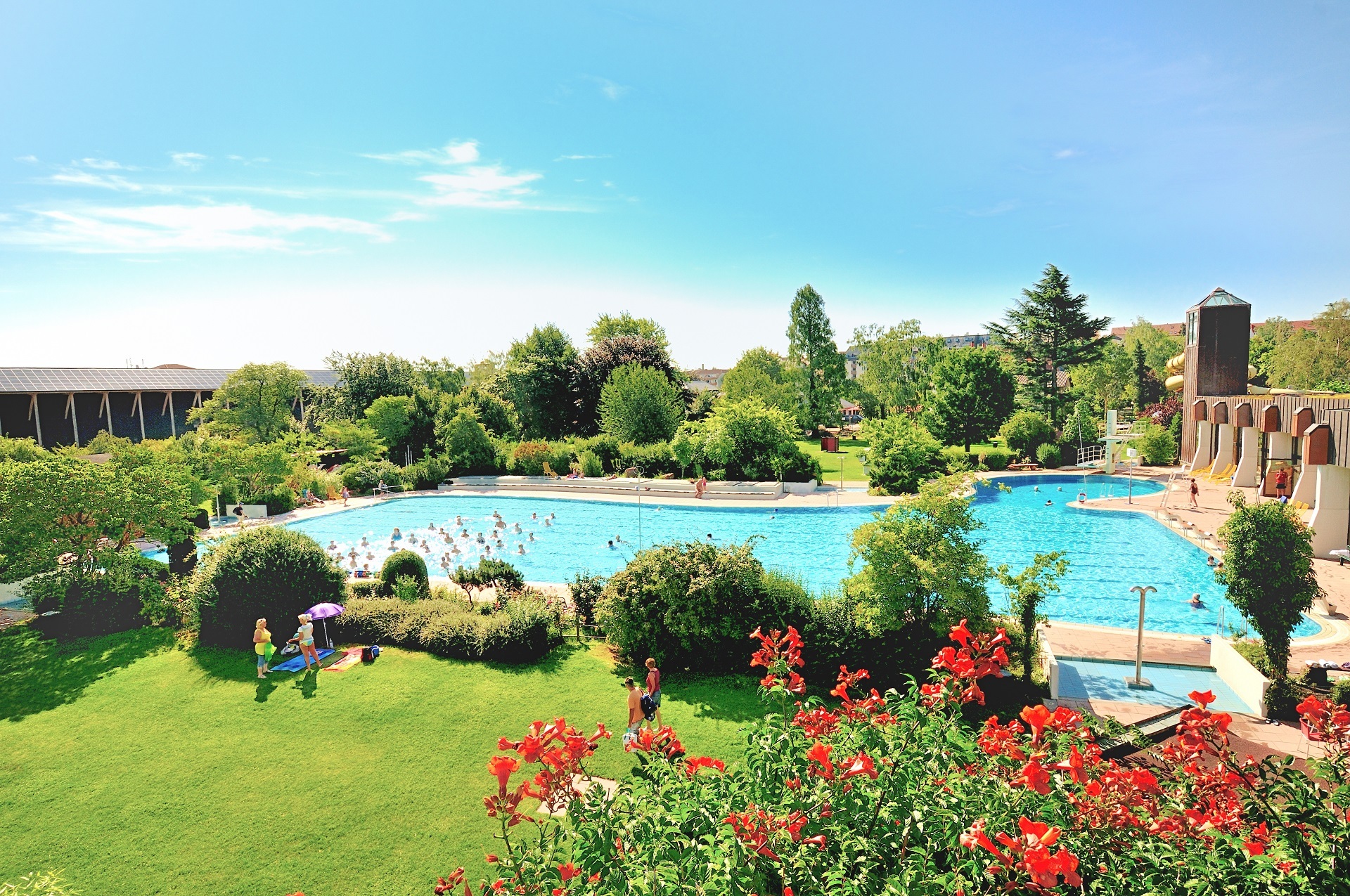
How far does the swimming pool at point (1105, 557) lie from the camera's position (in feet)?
51.3

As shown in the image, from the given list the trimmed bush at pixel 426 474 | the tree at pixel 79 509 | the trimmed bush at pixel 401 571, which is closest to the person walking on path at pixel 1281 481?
the trimmed bush at pixel 401 571

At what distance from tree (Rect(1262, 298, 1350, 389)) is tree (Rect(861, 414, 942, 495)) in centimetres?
3064

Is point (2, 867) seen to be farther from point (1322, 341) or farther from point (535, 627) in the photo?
point (1322, 341)

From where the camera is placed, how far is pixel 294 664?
12.0 metres

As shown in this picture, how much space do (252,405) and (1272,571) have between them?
128 feet

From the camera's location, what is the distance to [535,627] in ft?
40.4

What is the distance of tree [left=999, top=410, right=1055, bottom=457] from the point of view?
34.2m

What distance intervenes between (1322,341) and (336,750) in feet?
182

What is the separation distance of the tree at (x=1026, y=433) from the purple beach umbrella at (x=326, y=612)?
3263 centimetres

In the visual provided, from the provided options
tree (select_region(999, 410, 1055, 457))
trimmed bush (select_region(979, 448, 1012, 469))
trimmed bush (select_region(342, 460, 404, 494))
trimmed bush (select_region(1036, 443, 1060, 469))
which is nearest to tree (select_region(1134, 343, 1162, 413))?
tree (select_region(999, 410, 1055, 457))

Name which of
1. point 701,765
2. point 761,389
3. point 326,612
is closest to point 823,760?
point 701,765

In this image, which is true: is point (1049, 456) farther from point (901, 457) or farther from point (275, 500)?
point (275, 500)

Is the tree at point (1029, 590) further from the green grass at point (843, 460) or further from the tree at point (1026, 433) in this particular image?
the tree at point (1026, 433)

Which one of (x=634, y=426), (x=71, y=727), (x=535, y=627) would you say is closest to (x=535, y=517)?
(x=634, y=426)
